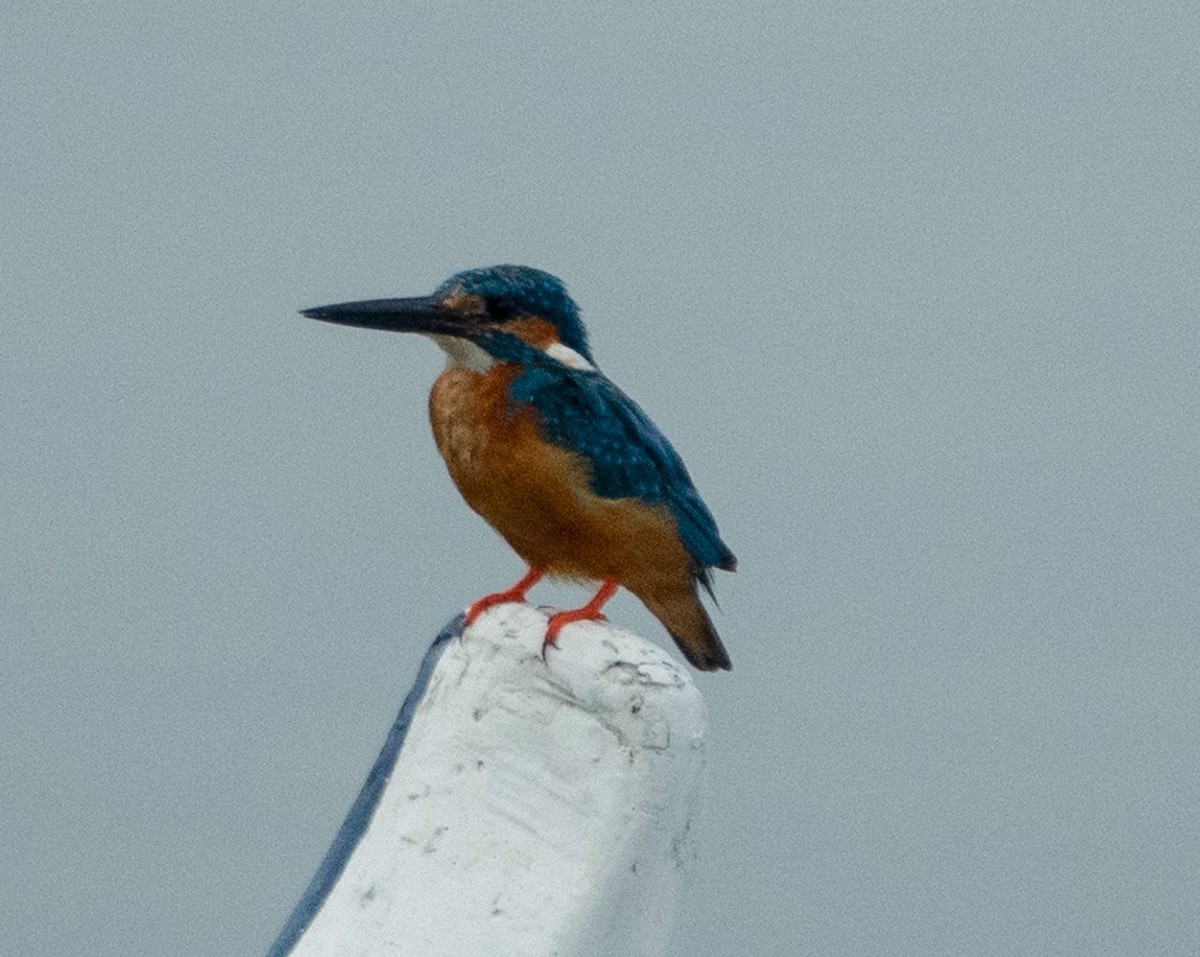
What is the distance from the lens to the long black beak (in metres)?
5.67

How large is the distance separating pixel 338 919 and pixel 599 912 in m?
0.46

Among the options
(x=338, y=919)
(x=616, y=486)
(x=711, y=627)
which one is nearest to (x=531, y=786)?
(x=338, y=919)

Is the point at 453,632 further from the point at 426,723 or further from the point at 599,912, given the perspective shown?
the point at 599,912

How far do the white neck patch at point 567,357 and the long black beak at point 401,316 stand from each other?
0.25 metres

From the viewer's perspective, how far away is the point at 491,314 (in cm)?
599

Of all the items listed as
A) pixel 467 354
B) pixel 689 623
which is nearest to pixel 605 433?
pixel 467 354

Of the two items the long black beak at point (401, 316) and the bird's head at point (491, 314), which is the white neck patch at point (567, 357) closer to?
the bird's head at point (491, 314)

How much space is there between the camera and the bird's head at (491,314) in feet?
19.4

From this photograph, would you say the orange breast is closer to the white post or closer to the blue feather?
the blue feather

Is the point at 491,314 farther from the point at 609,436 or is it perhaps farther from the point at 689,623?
the point at 689,623

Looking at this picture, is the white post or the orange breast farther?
the orange breast

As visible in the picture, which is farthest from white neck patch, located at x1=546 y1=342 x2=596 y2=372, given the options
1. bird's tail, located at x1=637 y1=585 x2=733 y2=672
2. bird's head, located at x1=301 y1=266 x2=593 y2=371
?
bird's tail, located at x1=637 y1=585 x2=733 y2=672

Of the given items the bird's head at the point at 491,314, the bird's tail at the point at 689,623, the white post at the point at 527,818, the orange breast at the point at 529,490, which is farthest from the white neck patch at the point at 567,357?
the white post at the point at 527,818

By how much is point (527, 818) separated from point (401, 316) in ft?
7.47
